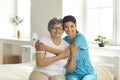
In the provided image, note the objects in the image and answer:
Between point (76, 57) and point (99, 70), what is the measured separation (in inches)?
29.1

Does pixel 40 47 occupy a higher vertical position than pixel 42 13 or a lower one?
lower

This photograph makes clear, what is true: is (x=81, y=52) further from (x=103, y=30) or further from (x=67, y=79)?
(x=103, y=30)

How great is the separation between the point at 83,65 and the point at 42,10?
2125mm

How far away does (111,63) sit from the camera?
2.83 meters

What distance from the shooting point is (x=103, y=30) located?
12.0 ft

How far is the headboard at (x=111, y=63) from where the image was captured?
272 cm

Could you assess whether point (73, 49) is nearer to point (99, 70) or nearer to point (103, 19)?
point (99, 70)

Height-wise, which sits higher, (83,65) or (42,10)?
(42,10)

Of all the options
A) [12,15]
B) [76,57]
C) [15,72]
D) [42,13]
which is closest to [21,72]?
[15,72]

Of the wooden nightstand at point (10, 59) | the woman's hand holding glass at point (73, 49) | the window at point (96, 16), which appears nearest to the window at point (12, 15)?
the wooden nightstand at point (10, 59)

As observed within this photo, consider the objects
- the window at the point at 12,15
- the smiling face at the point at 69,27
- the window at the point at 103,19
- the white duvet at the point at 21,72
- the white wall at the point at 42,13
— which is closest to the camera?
the smiling face at the point at 69,27

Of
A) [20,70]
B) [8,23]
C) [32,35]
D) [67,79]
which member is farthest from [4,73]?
[8,23]

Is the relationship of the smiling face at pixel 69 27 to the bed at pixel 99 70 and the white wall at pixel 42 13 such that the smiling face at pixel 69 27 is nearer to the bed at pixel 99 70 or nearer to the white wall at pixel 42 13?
the bed at pixel 99 70

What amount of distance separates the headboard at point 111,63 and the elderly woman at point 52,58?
2.83 feet
